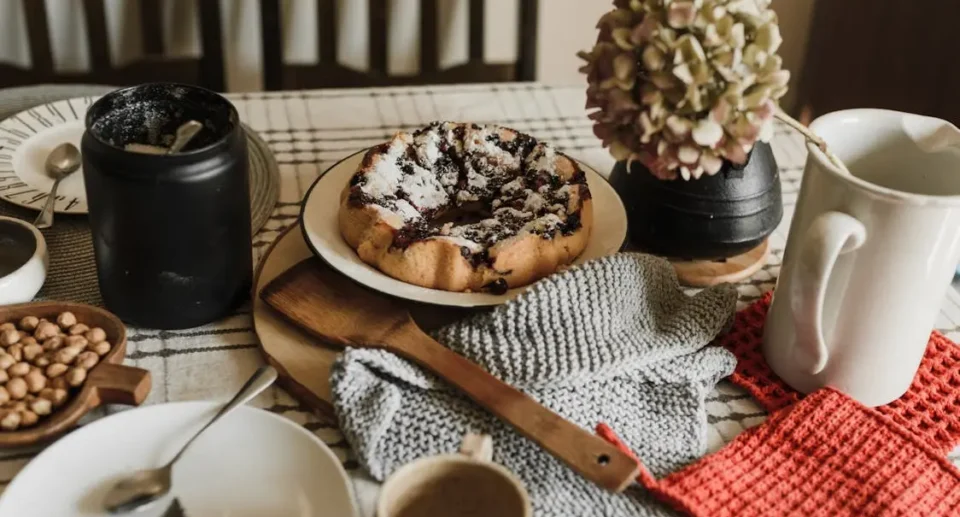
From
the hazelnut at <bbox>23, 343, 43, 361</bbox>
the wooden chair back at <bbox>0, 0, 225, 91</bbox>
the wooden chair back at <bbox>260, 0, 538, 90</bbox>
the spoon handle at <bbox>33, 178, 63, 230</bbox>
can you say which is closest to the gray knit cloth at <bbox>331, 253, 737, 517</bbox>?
the hazelnut at <bbox>23, 343, 43, 361</bbox>

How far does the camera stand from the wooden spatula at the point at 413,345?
0.66 m

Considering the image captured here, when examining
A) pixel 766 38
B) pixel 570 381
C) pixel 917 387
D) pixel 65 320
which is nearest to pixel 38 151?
pixel 65 320

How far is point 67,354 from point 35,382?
0.03m

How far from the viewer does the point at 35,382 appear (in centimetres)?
72

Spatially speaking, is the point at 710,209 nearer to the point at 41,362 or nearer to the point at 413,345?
the point at 413,345

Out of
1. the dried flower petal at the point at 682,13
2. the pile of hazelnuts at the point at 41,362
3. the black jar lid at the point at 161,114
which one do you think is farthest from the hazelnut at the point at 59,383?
the dried flower petal at the point at 682,13

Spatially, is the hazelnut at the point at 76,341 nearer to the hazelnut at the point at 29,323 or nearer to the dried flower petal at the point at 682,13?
the hazelnut at the point at 29,323

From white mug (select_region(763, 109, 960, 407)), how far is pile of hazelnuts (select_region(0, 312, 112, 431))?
0.55 metres

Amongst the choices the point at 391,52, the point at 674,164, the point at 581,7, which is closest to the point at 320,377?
the point at 674,164

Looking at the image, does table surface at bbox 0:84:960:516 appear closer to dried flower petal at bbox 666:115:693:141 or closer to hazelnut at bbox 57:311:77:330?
hazelnut at bbox 57:311:77:330

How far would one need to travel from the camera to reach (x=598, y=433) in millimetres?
730

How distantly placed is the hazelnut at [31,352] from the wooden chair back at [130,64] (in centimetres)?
88

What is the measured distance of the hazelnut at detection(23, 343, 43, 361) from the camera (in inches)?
29.3

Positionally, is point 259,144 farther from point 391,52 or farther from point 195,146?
point 391,52
